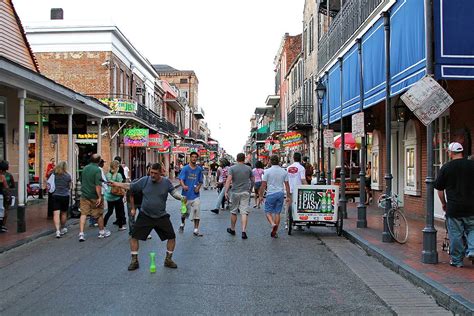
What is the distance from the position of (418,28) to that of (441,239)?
13.6 feet

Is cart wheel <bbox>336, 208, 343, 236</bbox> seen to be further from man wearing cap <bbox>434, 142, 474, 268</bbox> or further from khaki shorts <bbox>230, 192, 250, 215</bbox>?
man wearing cap <bbox>434, 142, 474, 268</bbox>

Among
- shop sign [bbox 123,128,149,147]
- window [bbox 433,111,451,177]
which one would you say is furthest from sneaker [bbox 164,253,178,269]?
shop sign [bbox 123,128,149,147]

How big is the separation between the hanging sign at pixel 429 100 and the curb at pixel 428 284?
2.23m

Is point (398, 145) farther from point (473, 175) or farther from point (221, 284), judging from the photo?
point (221, 284)

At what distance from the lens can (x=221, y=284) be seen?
7406 millimetres

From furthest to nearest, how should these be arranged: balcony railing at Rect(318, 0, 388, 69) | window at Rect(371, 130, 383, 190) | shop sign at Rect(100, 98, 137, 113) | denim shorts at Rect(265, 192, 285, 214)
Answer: shop sign at Rect(100, 98, 137, 113)
window at Rect(371, 130, 383, 190)
balcony railing at Rect(318, 0, 388, 69)
denim shorts at Rect(265, 192, 285, 214)

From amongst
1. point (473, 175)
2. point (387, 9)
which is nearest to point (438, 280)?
point (473, 175)

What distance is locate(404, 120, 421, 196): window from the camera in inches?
594

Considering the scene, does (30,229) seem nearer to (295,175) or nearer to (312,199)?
(295,175)

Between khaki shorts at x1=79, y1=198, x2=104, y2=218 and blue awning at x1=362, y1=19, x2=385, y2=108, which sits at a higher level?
blue awning at x1=362, y1=19, x2=385, y2=108

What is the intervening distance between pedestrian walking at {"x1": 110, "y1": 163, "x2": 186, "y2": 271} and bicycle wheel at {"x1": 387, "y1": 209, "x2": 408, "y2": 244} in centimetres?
447

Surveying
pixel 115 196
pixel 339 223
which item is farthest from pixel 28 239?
pixel 339 223

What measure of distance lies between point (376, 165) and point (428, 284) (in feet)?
43.9

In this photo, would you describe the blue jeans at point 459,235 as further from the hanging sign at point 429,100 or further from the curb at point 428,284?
the hanging sign at point 429,100
